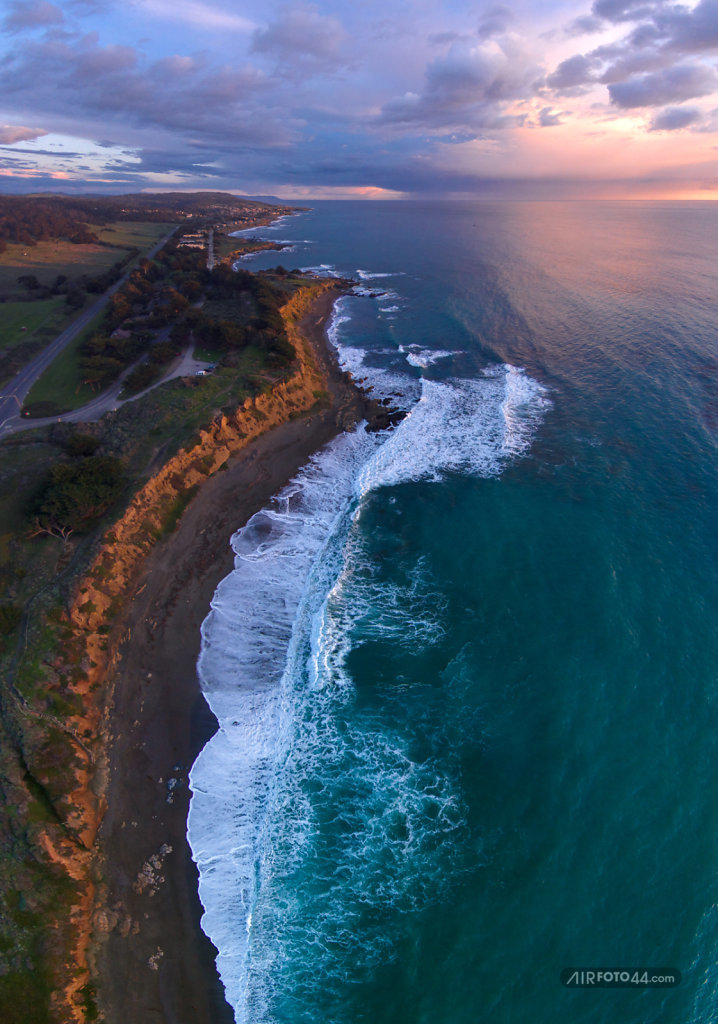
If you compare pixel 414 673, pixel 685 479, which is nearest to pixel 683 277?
pixel 685 479

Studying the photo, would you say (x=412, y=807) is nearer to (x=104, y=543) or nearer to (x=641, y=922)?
(x=641, y=922)

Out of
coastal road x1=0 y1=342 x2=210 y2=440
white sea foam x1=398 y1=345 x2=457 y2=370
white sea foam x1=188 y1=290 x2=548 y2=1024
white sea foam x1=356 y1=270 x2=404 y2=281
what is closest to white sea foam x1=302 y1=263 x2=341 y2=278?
white sea foam x1=356 y1=270 x2=404 y2=281

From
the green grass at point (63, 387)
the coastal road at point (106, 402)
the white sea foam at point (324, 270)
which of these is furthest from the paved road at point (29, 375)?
the white sea foam at point (324, 270)

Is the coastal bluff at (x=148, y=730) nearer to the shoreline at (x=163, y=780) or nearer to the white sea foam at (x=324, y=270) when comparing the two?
the shoreline at (x=163, y=780)

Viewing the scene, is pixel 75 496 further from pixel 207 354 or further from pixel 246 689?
pixel 207 354

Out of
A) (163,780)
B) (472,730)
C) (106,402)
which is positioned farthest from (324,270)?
(163,780)

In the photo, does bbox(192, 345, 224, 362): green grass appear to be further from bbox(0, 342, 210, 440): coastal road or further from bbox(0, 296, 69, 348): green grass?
bbox(0, 296, 69, 348): green grass
